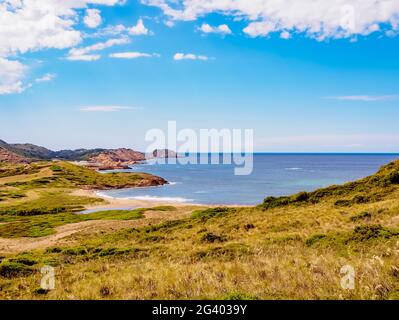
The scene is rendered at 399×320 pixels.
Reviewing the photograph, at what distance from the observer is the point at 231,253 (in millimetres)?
17156

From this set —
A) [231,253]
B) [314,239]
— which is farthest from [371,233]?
[231,253]

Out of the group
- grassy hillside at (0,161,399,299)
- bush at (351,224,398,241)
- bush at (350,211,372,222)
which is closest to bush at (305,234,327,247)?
grassy hillside at (0,161,399,299)

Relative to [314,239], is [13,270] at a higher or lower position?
lower

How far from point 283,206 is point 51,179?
113 m

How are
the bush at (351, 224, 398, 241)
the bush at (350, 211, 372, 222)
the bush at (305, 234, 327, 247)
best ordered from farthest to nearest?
the bush at (350, 211, 372, 222) → the bush at (305, 234, 327, 247) → the bush at (351, 224, 398, 241)

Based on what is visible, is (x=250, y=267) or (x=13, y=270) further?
(x=13, y=270)

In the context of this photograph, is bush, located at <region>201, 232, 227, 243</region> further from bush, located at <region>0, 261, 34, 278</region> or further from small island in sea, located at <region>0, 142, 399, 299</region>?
bush, located at <region>0, 261, 34, 278</region>

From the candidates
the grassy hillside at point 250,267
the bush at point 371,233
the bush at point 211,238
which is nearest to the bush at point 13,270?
the grassy hillside at point 250,267

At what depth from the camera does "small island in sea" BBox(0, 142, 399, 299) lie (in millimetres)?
9609

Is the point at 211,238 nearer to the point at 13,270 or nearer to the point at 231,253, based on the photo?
the point at 231,253

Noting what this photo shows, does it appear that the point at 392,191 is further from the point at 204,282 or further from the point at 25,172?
the point at 25,172

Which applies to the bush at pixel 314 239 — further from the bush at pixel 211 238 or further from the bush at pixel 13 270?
the bush at pixel 13 270

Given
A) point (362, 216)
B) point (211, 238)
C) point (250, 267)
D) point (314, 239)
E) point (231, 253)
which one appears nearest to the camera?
point (250, 267)
